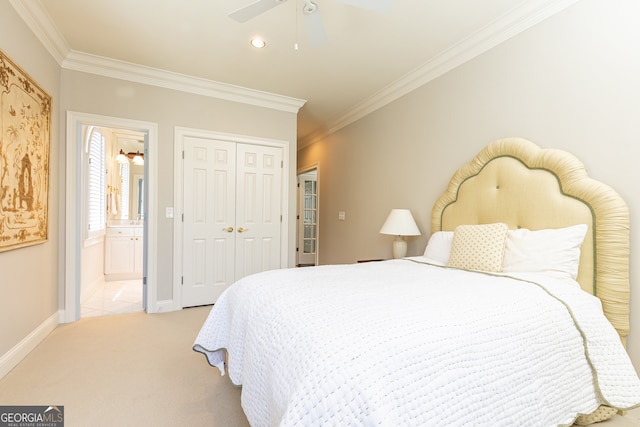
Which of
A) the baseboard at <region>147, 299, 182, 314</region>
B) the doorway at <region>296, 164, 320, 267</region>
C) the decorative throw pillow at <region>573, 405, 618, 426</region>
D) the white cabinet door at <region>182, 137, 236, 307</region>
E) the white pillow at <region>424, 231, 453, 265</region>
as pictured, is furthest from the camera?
the doorway at <region>296, 164, 320, 267</region>

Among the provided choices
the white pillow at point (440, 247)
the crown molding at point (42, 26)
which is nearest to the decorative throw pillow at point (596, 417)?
the white pillow at point (440, 247)

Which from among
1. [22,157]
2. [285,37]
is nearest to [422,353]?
[285,37]

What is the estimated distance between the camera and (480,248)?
2.04 m

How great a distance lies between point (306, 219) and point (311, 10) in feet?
16.1

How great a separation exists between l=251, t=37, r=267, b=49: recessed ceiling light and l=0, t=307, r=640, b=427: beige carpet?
2.62 meters

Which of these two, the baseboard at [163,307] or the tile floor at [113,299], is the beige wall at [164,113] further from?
the tile floor at [113,299]

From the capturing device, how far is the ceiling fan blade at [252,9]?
69.9 inches

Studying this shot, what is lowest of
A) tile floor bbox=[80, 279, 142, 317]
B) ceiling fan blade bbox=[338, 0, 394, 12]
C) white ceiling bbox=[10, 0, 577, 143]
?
tile floor bbox=[80, 279, 142, 317]

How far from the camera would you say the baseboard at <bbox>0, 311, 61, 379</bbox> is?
197cm

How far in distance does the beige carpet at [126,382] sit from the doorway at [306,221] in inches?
153

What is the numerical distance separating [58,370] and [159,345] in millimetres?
620

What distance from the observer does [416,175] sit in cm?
322

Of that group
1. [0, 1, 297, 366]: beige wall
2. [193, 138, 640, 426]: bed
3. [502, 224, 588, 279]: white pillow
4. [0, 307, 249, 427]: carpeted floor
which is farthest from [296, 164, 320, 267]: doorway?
[502, 224, 588, 279]: white pillow

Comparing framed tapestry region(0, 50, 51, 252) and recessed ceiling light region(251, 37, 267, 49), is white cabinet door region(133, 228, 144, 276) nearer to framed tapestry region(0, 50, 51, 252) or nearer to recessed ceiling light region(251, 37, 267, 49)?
framed tapestry region(0, 50, 51, 252)
